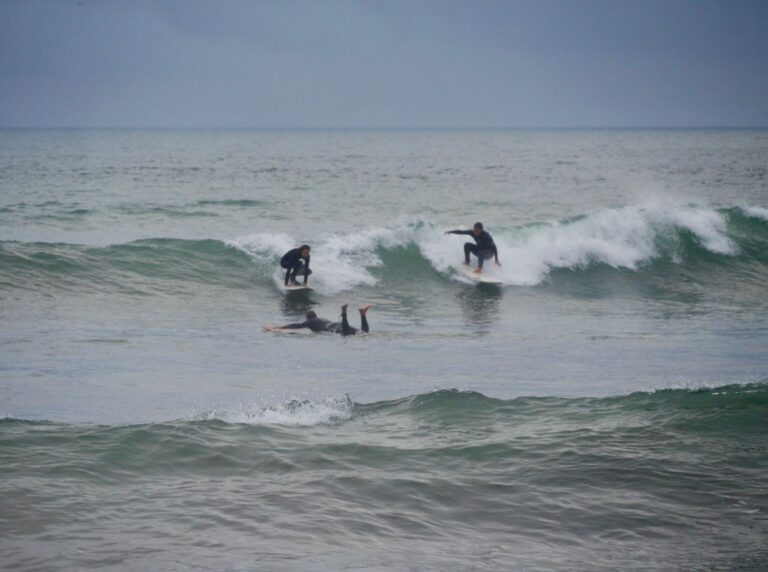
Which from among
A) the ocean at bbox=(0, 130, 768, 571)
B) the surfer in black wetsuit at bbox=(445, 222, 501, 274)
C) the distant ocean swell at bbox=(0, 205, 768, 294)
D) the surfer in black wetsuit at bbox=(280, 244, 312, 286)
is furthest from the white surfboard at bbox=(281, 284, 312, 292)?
the surfer in black wetsuit at bbox=(445, 222, 501, 274)

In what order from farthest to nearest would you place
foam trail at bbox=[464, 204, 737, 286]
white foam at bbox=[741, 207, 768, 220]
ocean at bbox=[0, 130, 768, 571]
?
white foam at bbox=[741, 207, 768, 220]
foam trail at bbox=[464, 204, 737, 286]
ocean at bbox=[0, 130, 768, 571]

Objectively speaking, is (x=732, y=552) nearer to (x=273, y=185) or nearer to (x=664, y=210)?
(x=664, y=210)

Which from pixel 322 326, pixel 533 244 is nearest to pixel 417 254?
pixel 533 244

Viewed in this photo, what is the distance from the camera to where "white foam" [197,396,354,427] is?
1019 cm

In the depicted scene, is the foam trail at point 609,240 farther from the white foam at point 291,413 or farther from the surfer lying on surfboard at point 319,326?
the white foam at point 291,413

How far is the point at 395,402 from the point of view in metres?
11.1

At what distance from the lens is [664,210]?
93.8 ft

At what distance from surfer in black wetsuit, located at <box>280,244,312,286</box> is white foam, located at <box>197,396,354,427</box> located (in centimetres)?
1039

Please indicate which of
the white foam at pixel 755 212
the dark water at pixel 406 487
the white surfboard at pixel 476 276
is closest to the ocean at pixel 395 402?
the dark water at pixel 406 487

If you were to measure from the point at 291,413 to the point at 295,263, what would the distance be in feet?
36.5

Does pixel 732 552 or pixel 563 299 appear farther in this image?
pixel 563 299

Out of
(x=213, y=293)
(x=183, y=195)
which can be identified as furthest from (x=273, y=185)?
(x=213, y=293)

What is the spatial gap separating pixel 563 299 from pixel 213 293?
777 centimetres

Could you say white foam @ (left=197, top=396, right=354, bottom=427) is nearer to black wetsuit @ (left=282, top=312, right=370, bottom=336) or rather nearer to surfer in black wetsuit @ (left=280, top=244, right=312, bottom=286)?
black wetsuit @ (left=282, top=312, right=370, bottom=336)
